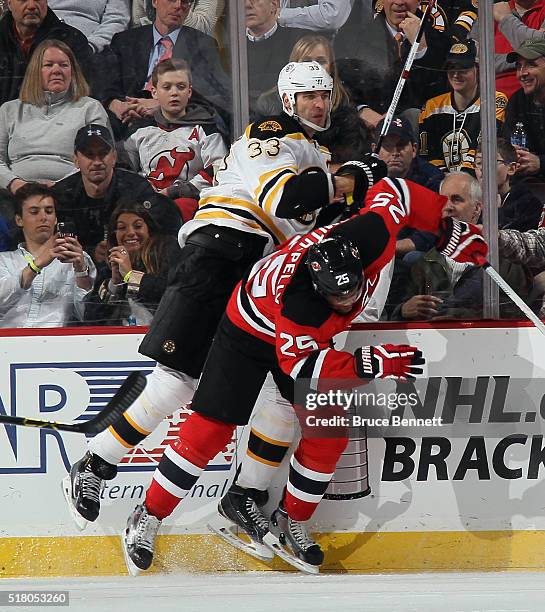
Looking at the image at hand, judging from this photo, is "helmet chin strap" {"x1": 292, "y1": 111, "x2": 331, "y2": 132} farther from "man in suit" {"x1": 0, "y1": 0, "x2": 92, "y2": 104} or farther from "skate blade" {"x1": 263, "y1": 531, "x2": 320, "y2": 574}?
"skate blade" {"x1": 263, "y1": 531, "x2": 320, "y2": 574}

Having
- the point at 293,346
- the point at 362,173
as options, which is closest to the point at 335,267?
the point at 293,346

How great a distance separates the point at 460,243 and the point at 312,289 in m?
0.52

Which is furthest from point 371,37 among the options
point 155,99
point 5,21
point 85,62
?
point 5,21

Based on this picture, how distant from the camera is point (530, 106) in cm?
343

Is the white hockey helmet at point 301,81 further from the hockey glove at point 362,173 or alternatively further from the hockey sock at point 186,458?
the hockey sock at point 186,458

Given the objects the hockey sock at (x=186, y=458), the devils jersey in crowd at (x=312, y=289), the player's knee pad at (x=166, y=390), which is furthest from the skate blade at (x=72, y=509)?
the devils jersey in crowd at (x=312, y=289)

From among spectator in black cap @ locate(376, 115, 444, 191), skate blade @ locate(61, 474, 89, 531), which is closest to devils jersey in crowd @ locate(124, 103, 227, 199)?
spectator in black cap @ locate(376, 115, 444, 191)

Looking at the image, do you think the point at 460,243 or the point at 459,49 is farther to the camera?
the point at 459,49

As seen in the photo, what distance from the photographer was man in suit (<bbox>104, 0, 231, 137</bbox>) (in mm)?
3428

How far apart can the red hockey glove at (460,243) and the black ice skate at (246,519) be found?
3.33 ft

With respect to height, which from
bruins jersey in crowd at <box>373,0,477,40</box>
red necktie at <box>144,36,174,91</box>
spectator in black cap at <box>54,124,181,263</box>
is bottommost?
spectator in black cap at <box>54,124,181,263</box>

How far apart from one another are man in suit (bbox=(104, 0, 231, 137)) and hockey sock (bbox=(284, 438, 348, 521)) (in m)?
1.19

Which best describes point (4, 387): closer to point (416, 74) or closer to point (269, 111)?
point (269, 111)

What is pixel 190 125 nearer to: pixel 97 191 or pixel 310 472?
pixel 97 191
